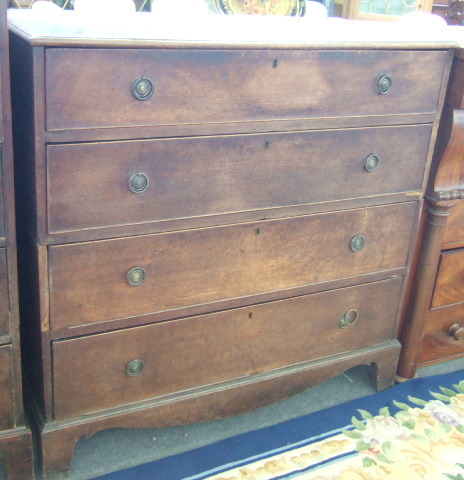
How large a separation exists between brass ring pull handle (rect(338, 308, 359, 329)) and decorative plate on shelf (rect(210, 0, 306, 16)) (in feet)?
3.21

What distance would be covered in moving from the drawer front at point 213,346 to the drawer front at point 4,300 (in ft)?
0.39

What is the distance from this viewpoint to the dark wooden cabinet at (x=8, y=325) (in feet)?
4.02

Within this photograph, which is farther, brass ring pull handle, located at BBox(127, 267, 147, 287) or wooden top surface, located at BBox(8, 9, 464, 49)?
brass ring pull handle, located at BBox(127, 267, 147, 287)

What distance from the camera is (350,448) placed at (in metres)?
1.73

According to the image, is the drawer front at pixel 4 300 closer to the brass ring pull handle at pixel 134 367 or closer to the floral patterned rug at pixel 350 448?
the brass ring pull handle at pixel 134 367

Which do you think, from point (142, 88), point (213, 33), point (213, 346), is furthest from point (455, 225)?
point (142, 88)

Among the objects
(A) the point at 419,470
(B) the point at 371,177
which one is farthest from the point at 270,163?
(A) the point at 419,470

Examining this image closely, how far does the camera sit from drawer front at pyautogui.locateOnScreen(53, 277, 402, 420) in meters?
1.49

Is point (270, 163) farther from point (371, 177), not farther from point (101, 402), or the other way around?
point (101, 402)

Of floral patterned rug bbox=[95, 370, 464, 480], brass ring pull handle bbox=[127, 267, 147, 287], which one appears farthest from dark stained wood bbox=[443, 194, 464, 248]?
brass ring pull handle bbox=[127, 267, 147, 287]

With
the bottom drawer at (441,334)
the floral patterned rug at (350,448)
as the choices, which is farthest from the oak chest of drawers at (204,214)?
the bottom drawer at (441,334)

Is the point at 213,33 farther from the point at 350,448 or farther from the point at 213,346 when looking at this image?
the point at 350,448

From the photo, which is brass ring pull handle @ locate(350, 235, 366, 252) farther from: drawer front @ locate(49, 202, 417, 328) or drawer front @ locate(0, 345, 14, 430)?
drawer front @ locate(0, 345, 14, 430)

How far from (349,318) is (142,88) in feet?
3.03
